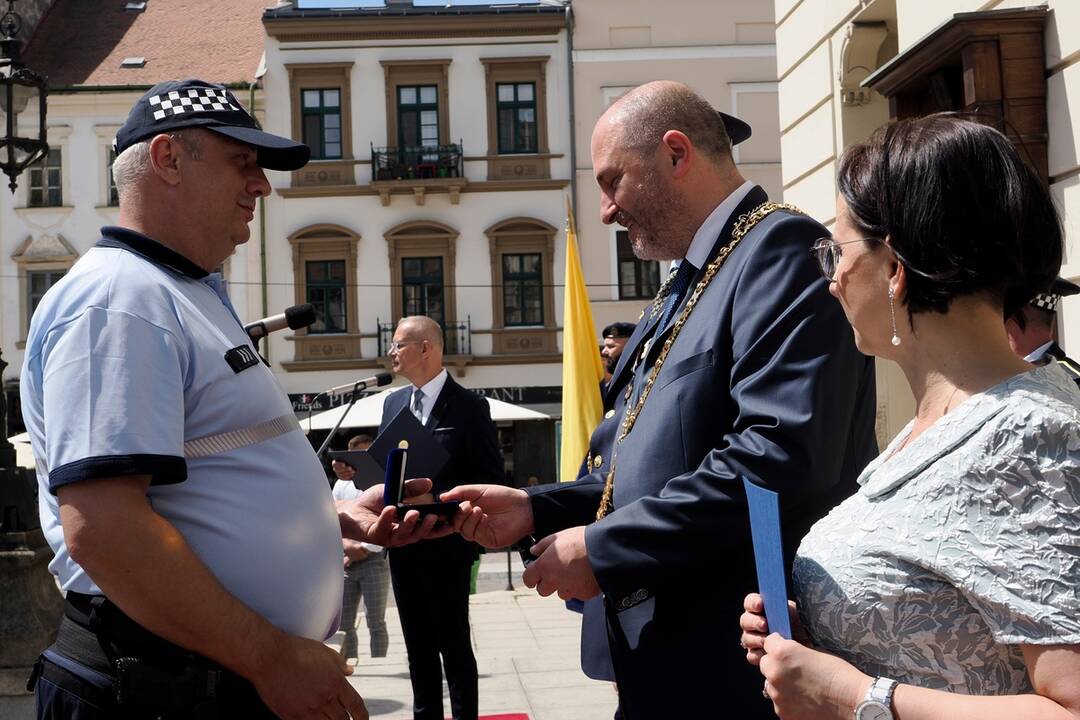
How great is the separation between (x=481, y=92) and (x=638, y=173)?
27.0 metres

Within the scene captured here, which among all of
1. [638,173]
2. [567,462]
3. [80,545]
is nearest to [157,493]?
[80,545]

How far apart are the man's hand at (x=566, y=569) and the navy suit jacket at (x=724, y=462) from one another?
40 mm

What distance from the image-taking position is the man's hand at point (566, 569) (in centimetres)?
248

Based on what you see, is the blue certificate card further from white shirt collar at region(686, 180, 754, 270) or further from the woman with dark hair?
white shirt collar at region(686, 180, 754, 270)

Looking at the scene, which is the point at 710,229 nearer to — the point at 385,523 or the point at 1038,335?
the point at 385,523

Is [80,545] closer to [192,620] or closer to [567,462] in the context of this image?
[192,620]

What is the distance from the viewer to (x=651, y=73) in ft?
95.7

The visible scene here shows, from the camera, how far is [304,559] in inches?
99.1

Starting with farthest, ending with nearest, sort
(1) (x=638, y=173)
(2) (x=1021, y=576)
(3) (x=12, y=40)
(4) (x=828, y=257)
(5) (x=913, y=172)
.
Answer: (3) (x=12, y=40)
(1) (x=638, y=173)
(4) (x=828, y=257)
(5) (x=913, y=172)
(2) (x=1021, y=576)

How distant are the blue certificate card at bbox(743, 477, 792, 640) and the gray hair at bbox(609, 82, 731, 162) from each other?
1221 millimetres

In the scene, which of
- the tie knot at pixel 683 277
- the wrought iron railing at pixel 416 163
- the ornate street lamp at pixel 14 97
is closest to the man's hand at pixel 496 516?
the tie knot at pixel 683 277

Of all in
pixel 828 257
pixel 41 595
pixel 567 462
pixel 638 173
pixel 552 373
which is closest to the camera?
pixel 828 257

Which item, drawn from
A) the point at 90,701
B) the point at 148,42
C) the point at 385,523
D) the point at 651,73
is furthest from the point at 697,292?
the point at 148,42

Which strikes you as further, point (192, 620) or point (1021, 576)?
point (192, 620)
